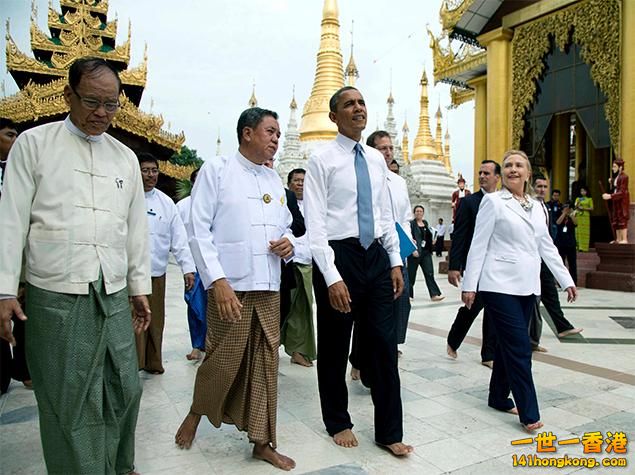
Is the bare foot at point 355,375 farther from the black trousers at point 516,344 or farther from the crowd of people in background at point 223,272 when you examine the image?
the black trousers at point 516,344

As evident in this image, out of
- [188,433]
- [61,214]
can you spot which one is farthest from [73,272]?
[188,433]

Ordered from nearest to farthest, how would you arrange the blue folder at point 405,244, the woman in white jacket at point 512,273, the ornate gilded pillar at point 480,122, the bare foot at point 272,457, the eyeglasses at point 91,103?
the eyeglasses at point 91,103
the bare foot at point 272,457
the woman in white jacket at point 512,273
the blue folder at point 405,244
the ornate gilded pillar at point 480,122

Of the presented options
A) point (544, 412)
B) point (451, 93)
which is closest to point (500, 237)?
point (544, 412)

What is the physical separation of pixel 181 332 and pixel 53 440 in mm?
4150

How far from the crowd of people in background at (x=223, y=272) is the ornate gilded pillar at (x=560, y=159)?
14367mm

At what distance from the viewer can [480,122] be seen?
17.0 m

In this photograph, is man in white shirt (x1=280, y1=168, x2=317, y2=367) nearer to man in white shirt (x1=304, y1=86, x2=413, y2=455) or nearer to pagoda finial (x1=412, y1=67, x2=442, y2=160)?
man in white shirt (x1=304, y1=86, x2=413, y2=455)

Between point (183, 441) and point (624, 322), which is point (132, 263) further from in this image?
point (624, 322)

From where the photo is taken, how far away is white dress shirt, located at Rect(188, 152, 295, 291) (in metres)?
2.61

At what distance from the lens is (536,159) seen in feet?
49.4

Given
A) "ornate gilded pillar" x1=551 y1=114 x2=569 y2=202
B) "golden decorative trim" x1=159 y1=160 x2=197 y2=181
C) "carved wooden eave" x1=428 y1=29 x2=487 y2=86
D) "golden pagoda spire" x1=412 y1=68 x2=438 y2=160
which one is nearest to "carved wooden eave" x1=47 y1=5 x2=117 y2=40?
"golden decorative trim" x1=159 y1=160 x2=197 y2=181

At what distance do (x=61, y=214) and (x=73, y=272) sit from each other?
0.23m

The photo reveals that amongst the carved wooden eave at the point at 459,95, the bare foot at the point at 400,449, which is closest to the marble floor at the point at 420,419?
the bare foot at the point at 400,449

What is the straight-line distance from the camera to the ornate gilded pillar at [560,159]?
54.2ft
